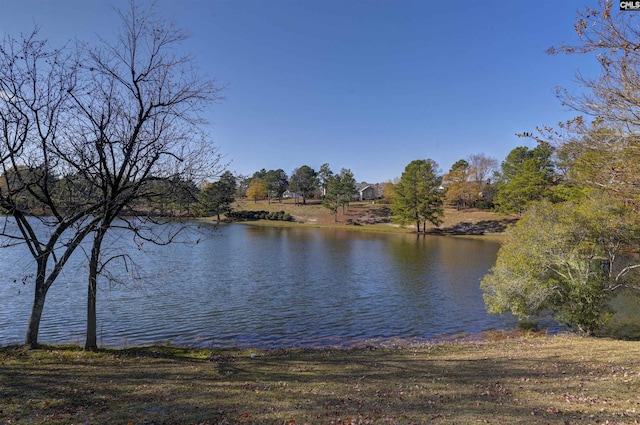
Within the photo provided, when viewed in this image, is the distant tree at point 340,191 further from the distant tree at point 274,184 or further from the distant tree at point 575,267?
the distant tree at point 575,267

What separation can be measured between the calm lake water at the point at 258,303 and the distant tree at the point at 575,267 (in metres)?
2.91

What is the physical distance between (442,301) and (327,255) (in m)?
17.1

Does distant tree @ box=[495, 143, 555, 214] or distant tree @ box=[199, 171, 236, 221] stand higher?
distant tree @ box=[495, 143, 555, 214]

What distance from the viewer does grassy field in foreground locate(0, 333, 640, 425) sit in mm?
5809

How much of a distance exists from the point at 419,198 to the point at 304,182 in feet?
132

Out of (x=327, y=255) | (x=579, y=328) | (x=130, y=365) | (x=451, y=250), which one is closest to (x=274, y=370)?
(x=130, y=365)

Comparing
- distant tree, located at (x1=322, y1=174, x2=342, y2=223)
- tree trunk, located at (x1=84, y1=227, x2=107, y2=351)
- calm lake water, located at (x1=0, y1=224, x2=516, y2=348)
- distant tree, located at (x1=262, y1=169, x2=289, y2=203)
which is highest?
distant tree, located at (x1=262, y1=169, x2=289, y2=203)

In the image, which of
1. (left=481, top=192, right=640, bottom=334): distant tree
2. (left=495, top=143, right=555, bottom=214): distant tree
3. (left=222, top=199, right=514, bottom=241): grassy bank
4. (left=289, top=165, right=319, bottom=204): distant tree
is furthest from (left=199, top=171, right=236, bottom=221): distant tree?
(left=289, top=165, right=319, bottom=204): distant tree

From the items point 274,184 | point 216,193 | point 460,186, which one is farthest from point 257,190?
point 216,193

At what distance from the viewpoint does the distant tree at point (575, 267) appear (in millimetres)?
13961

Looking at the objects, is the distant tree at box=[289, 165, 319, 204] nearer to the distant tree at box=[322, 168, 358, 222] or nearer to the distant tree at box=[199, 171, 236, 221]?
the distant tree at box=[322, 168, 358, 222]

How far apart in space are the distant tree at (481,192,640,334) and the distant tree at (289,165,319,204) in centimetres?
8134

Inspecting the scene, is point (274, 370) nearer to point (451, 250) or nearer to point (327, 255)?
point (327, 255)

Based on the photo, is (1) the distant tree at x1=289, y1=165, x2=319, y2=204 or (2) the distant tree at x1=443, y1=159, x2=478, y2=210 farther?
(1) the distant tree at x1=289, y1=165, x2=319, y2=204
